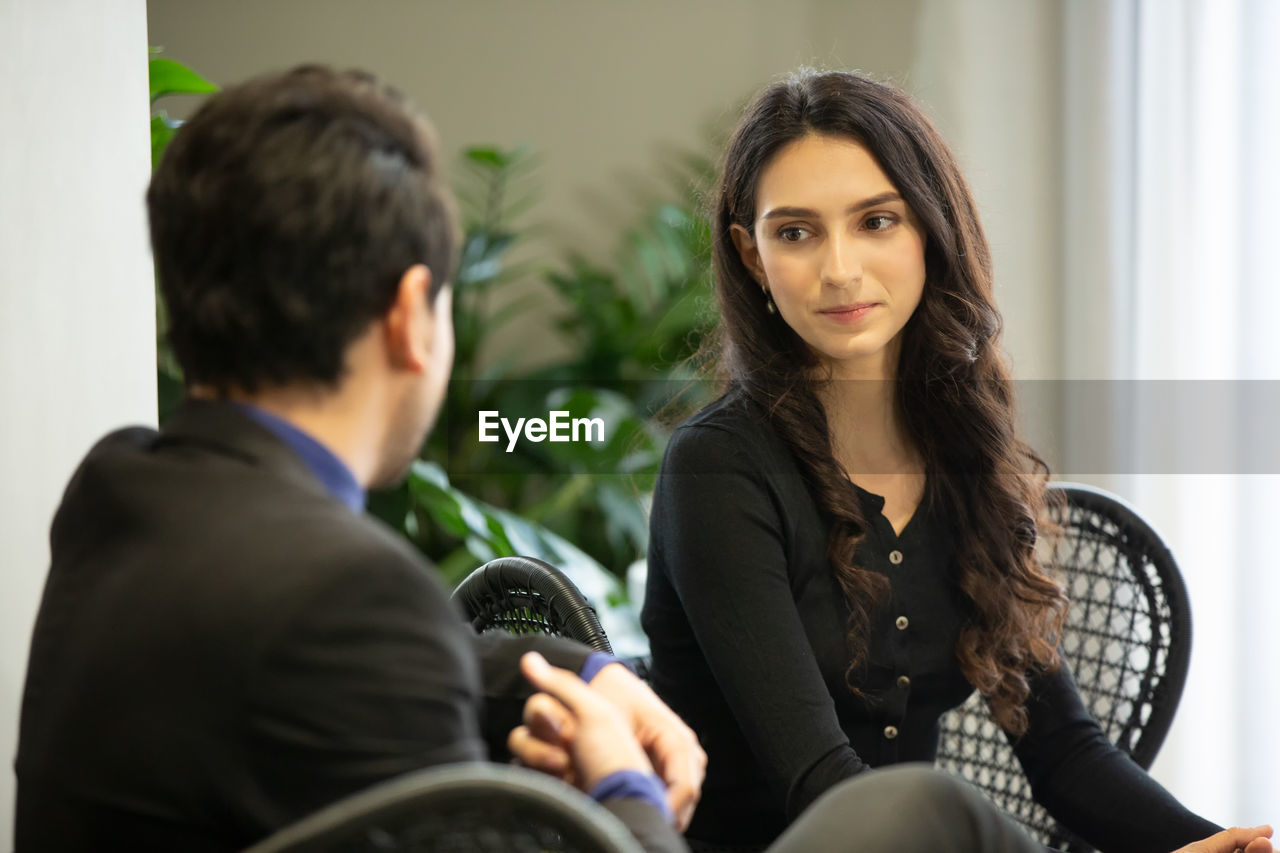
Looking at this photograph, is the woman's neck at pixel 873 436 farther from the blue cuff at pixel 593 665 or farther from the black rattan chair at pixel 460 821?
the black rattan chair at pixel 460 821

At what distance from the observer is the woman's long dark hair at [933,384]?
4.62 feet

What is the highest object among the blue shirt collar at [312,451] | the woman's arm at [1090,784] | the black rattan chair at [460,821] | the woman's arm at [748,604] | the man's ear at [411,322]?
the man's ear at [411,322]

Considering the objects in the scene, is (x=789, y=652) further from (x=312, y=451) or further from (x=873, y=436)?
(x=312, y=451)

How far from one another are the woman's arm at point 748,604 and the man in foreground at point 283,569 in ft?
1.31

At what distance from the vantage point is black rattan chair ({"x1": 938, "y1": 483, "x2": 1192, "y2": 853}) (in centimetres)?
145

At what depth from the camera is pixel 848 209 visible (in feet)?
4.56

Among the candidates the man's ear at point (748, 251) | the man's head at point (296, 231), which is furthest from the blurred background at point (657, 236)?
the man's head at point (296, 231)

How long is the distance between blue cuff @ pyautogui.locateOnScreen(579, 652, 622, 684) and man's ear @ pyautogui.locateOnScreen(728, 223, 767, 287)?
705 mm

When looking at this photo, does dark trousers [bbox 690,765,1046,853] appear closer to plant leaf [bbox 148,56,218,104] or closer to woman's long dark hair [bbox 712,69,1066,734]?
woman's long dark hair [bbox 712,69,1066,734]

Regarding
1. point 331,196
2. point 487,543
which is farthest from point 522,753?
point 487,543

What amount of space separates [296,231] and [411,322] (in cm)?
9

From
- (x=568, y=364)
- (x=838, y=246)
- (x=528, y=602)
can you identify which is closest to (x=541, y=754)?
(x=528, y=602)

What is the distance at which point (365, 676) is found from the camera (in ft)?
1.99

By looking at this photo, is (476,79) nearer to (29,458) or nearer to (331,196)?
(29,458)
